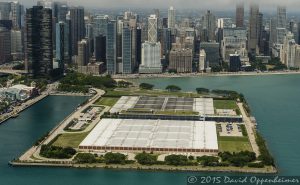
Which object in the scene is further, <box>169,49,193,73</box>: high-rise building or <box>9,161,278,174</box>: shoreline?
<box>169,49,193,73</box>: high-rise building

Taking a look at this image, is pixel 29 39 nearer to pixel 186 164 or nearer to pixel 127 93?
pixel 127 93

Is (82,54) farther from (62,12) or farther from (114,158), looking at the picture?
(114,158)

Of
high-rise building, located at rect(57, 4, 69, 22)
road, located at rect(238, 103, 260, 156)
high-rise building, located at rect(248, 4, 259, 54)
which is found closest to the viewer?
road, located at rect(238, 103, 260, 156)

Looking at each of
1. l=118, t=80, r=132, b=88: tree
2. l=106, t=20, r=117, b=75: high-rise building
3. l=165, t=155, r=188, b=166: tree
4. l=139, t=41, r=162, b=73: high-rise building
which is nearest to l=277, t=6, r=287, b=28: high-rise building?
l=139, t=41, r=162, b=73: high-rise building

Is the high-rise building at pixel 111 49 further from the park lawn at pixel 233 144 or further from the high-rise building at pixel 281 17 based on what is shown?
the high-rise building at pixel 281 17

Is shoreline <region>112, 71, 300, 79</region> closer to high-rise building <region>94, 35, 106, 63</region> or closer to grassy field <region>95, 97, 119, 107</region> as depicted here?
high-rise building <region>94, 35, 106, 63</region>

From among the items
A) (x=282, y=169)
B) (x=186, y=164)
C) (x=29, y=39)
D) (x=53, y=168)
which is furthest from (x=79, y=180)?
(x=29, y=39)

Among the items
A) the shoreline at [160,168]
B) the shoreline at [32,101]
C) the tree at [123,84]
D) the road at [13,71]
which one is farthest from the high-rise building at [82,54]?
the shoreline at [160,168]
